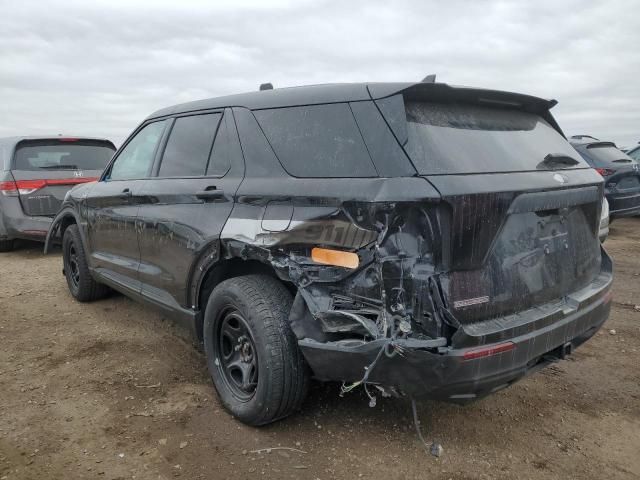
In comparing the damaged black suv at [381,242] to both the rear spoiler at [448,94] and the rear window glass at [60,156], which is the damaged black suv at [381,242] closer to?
the rear spoiler at [448,94]

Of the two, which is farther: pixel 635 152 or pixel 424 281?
pixel 635 152

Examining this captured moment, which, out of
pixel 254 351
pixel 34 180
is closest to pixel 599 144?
pixel 254 351

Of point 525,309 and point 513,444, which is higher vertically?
point 525,309

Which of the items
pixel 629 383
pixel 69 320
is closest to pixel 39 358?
pixel 69 320

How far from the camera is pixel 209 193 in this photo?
309 cm

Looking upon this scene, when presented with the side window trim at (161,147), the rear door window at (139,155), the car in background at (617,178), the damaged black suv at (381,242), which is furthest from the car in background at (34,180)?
the car in background at (617,178)

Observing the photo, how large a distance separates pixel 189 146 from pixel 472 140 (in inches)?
75.0

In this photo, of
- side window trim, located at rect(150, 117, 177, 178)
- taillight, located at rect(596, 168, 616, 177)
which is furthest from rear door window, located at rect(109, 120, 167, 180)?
taillight, located at rect(596, 168, 616, 177)

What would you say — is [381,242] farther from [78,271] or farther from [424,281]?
[78,271]

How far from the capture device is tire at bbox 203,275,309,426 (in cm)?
262

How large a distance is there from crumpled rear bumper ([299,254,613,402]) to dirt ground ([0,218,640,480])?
1.55ft

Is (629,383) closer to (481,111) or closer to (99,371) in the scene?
(481,111)

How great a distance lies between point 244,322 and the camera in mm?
2777

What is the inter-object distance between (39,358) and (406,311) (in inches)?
118
